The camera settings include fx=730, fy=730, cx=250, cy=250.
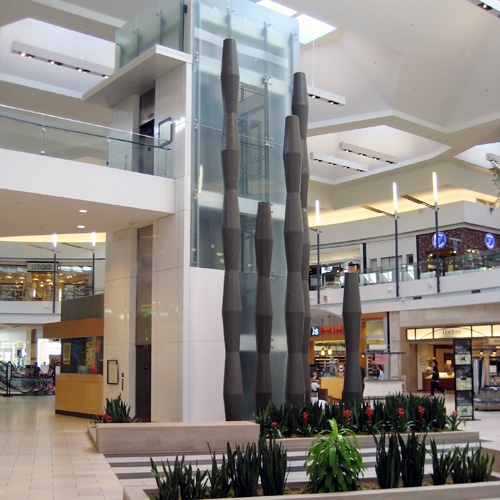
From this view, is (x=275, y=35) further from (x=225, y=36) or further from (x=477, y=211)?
(x=477, y=211)

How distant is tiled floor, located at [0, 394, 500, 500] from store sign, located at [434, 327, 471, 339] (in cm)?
1310

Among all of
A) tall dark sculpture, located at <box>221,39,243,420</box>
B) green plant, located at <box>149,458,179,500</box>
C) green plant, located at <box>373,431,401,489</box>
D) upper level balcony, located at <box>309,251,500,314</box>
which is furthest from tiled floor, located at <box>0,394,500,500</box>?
upper level balcony, located at <box>309,251,500,314</box>

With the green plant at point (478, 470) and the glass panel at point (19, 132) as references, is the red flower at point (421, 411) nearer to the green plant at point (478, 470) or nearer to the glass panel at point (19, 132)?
the green plant at point (478, 470)

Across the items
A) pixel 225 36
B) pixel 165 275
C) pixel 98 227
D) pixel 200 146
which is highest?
pixel 225 36

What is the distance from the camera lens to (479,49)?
2286cm

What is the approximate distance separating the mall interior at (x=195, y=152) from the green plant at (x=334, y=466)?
309 inches

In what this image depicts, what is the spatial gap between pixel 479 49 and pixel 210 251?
12.6 meters

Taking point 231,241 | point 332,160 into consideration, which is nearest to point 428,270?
point 332,160

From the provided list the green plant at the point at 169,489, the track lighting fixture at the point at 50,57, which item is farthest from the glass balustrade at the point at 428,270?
the green plant at the point at 169,489

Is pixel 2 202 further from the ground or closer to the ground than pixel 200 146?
closer to the ground

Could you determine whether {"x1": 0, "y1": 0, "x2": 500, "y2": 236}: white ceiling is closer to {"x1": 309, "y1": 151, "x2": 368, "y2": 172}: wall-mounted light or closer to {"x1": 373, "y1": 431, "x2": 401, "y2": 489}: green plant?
{"x1": 309, "y1": 151, "x2": 368, "y2": 172}: wall-mounted light

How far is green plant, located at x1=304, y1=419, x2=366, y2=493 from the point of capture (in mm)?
6938

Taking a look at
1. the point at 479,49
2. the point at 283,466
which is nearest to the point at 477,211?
the point at 479,49

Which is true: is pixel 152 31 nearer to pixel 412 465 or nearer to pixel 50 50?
pixel 50 50
